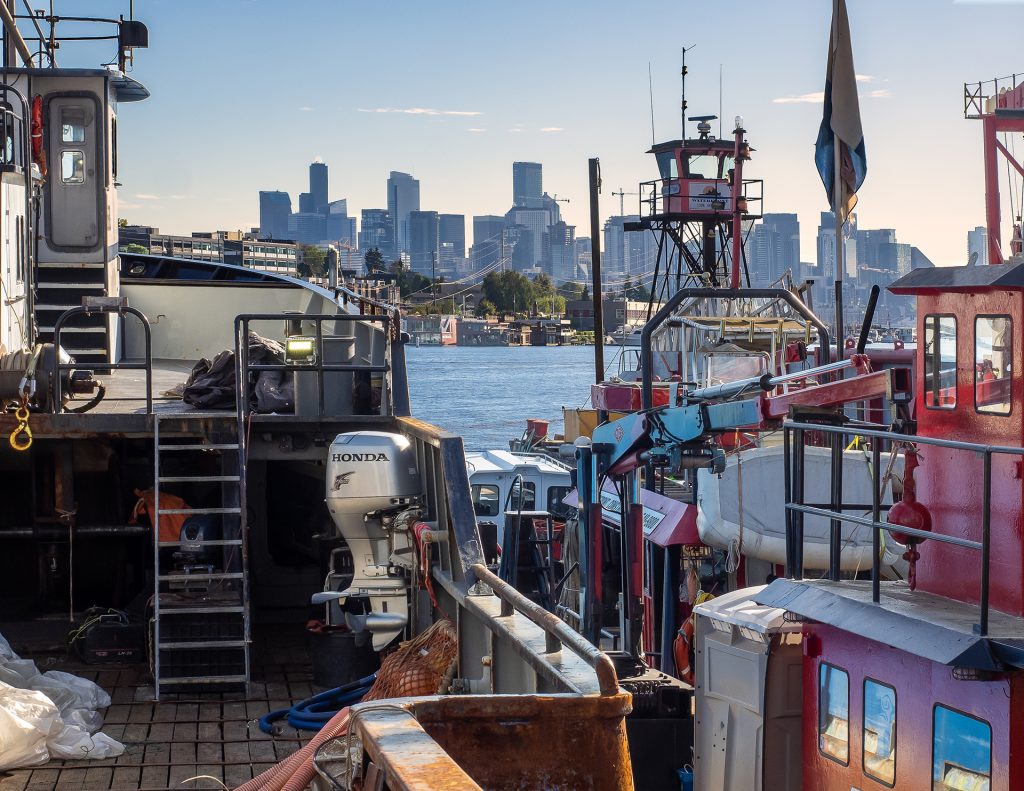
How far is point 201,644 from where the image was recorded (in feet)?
35.6

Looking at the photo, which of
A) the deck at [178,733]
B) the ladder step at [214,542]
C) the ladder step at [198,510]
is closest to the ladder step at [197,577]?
the ladder step at [214,542]

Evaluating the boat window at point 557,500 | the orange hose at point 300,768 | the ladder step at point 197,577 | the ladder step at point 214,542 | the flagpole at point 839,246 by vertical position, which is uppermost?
the flagpole at point 839,246

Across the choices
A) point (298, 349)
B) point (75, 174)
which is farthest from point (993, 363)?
point (75, 174)

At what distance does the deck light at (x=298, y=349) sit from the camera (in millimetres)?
12781

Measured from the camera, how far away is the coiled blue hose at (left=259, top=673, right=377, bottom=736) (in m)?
9.99

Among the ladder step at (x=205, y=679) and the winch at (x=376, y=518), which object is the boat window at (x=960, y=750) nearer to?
the winch at (x=376, y=518)

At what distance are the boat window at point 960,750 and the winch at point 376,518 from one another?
4.88 meters

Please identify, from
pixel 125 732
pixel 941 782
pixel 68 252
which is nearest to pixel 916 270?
pixel 941 782

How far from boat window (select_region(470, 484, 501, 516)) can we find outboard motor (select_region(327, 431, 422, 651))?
1517cm

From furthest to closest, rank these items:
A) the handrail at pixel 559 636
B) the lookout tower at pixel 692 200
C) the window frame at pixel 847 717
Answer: the lookout tower at pixel 692 200
the window frame at pixel 847 717
the handrail at pixel 559 636

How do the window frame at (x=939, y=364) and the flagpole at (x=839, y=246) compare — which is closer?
the window frame at (x=939, y=364)

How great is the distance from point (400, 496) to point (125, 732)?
2853 mm

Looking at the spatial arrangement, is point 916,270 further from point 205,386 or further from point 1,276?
point 1,276

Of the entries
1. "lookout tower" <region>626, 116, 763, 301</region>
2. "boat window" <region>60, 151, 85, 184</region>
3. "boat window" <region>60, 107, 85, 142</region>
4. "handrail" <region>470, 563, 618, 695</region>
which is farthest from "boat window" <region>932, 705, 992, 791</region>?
"lookout tower" <region>626, 116, 763, 301</region>
